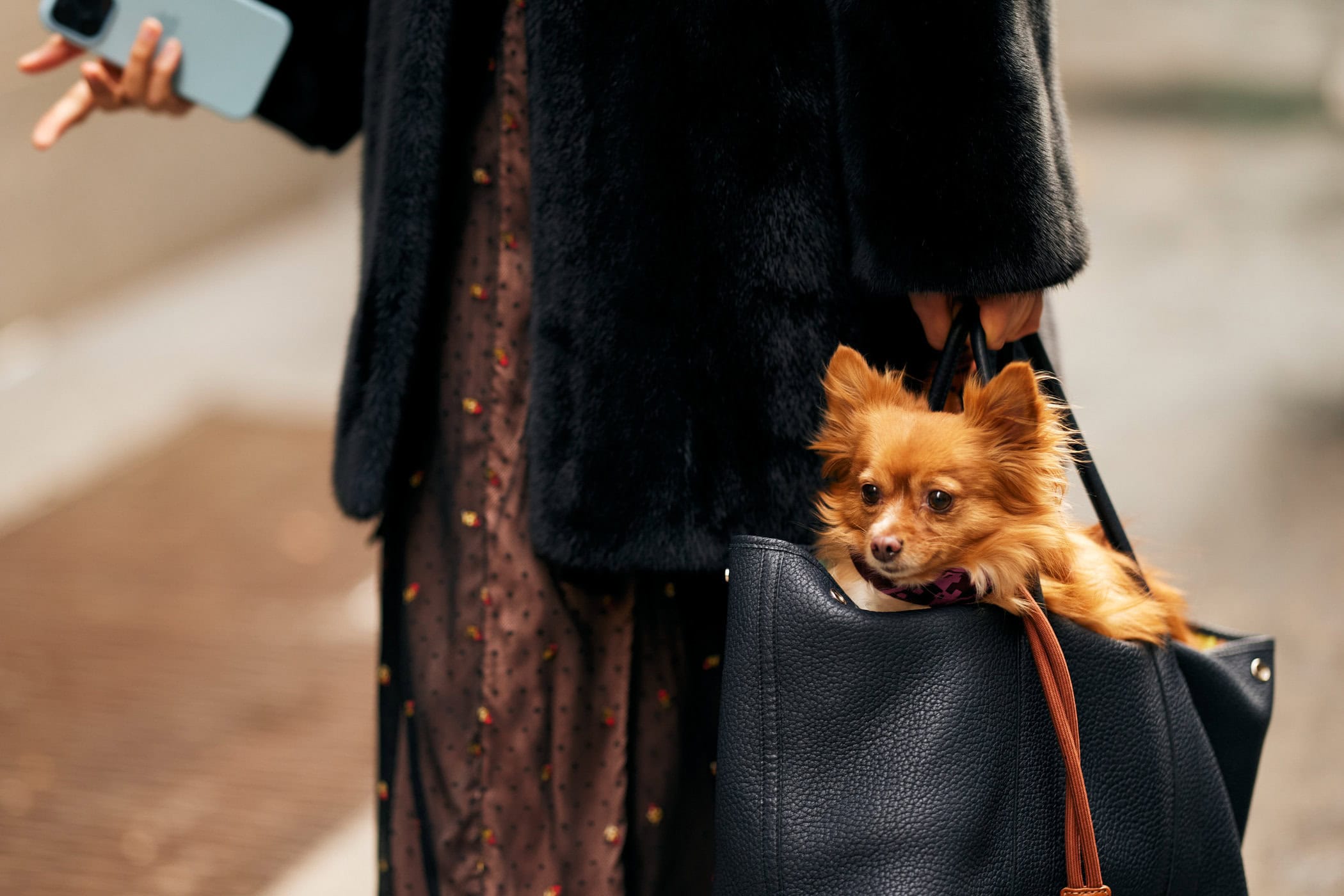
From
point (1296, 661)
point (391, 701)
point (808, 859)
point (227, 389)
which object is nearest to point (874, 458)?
point (808, 859)

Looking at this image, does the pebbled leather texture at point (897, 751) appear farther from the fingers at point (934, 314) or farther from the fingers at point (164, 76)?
the fingers at point (164, 76)

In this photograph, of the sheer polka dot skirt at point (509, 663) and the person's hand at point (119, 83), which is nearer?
the sheer polka dot skirt at point (509, 663)

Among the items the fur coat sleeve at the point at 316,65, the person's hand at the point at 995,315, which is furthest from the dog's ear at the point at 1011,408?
the fur coat sleeve at the point at 316,65

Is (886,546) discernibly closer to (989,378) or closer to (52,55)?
(989,378)

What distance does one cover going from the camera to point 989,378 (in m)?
1.09

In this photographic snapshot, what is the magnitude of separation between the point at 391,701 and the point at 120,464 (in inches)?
110

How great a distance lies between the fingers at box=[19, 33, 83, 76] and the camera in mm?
1572

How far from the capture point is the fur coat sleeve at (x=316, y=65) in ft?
5.15

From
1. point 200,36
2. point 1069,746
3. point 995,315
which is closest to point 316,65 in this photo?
point 200,36

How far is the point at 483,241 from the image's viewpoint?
1.32 metres

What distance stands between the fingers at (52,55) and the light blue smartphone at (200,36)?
0.05 meters

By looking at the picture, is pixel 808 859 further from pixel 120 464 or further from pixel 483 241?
pixel 120 464

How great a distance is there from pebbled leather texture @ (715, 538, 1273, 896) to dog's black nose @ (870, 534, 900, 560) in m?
0.05

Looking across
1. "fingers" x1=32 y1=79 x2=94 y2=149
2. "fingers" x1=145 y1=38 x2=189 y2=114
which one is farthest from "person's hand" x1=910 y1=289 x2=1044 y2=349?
"fingers" x1=32 y1=79 x2=94 y2=149
